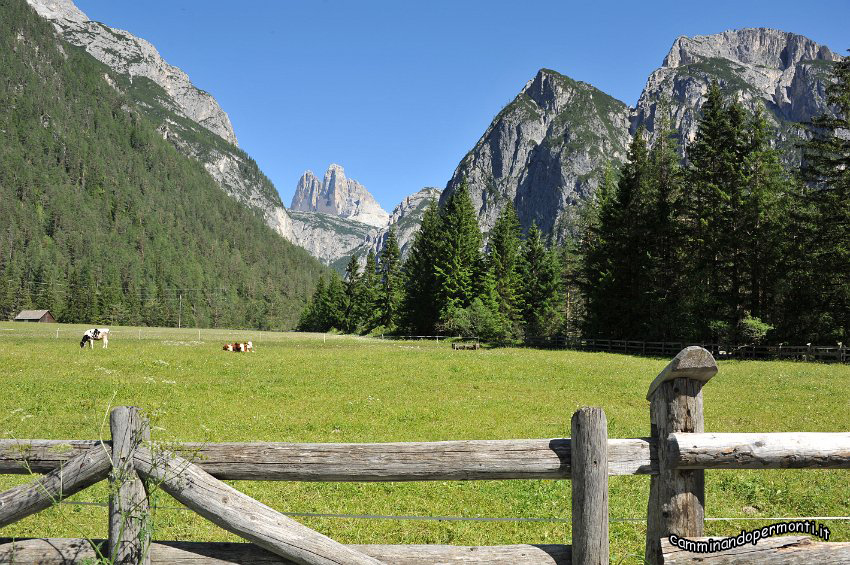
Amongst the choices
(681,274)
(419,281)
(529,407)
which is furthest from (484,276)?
(529,407)

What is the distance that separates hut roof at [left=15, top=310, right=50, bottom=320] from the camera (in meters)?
127

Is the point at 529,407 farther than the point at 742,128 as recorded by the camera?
No

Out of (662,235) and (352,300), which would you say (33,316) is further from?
(662,235)

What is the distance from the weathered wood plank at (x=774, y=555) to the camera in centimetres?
379

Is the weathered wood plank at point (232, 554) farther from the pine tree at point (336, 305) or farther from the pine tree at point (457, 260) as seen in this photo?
the pine tree at point (336, 305)

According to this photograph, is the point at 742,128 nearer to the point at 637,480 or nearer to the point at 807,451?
the point at 637,480

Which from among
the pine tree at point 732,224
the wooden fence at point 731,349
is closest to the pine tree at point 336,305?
the wooden fence at point 731,349

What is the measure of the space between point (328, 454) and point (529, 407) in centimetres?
1396

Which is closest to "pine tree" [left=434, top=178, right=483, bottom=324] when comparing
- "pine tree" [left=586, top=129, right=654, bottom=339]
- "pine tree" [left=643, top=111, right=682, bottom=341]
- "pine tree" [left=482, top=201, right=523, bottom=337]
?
"pine tree" [left=482, top=201, right=523, bottom=337]

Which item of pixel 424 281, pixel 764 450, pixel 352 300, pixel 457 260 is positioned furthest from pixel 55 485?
pixel 352 300

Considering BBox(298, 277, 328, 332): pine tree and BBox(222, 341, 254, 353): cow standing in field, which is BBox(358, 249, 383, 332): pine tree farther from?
BBox(222, 341, 254, 353): cow standing in field

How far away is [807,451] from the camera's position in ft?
12.7

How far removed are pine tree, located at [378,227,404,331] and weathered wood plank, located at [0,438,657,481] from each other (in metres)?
81.1

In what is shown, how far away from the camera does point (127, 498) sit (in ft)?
12.7
